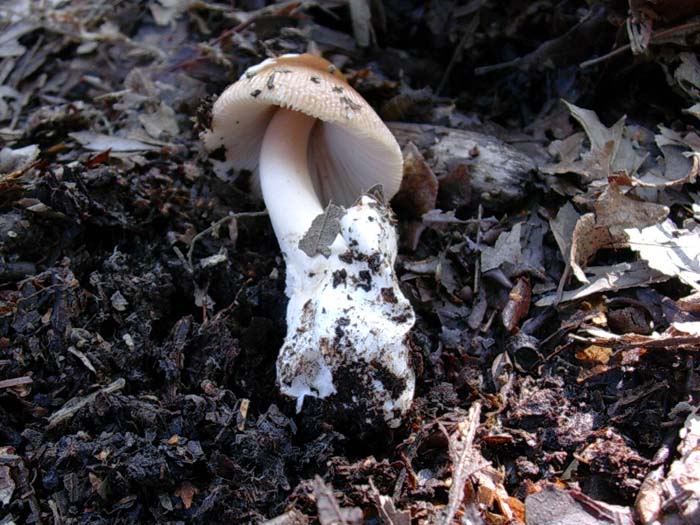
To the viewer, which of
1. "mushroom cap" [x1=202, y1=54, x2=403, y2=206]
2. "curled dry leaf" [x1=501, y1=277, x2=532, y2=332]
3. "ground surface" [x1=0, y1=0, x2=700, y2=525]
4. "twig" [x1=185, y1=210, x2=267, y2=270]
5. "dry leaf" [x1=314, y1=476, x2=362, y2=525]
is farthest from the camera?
"twig" [x1=185, y1=210, x2=267, y2=270]

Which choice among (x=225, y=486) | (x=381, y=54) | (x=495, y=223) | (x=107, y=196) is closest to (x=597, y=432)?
(x=495, y=223)

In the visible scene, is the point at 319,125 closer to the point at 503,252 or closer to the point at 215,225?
the point at 215,225

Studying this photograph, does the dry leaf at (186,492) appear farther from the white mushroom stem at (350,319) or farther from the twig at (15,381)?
the twig at (15,381)

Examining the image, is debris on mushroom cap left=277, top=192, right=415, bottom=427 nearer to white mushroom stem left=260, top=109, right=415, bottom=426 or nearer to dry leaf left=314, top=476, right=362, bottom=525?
white mushroom stem left=260, top=109, right=415, bottom=426

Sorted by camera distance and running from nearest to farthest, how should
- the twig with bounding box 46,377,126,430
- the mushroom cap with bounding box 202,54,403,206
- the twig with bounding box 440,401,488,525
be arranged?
the twig with bounding box 440,401,488,525
the twig with bounding box 46,377,126,430
the mushroom cap with bounding box 202,54,403,206

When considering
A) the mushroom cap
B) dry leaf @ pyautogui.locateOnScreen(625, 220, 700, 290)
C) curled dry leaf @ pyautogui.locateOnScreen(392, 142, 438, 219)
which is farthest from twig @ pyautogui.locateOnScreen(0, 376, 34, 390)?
dry leaf @ pyautogui.locateOnScreen(625, 220, 700, 290)

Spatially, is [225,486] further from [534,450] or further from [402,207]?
[402,207]

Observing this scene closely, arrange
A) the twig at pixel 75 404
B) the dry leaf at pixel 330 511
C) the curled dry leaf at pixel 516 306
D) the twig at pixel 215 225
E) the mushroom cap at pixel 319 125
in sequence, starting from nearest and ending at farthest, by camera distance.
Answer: the dry leaf at pixel 330 511 → the twig at pixel 75 404 → the mushroom cap at pixel 319 125 → the curled dry leaf at pixel 516 306 → the twig at pixel 215 225

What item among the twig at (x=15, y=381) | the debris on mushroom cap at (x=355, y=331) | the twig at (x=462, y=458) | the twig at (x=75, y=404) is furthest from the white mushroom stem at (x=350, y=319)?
the twig at (x=15, y=381)
